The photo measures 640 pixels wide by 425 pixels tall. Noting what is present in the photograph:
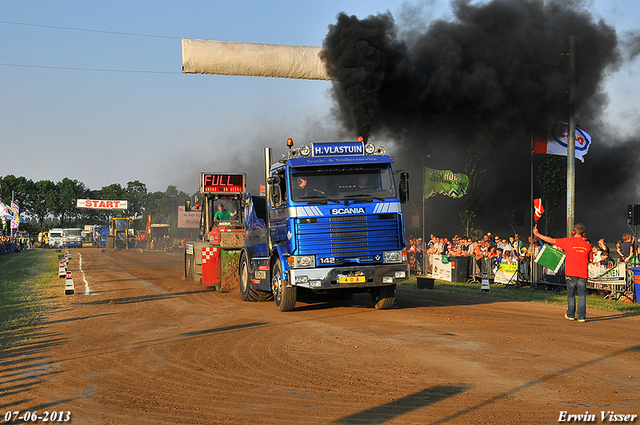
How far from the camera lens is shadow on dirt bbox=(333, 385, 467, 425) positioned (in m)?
5.30

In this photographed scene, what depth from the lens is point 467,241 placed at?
23.9 metres

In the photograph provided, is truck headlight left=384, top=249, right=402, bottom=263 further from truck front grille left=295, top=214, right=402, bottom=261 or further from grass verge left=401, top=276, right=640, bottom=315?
grass verge left=401, top=276, right=640, bottom=315

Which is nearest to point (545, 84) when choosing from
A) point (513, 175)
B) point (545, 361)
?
point (545, 361)

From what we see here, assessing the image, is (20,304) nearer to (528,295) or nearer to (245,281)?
(245,281)

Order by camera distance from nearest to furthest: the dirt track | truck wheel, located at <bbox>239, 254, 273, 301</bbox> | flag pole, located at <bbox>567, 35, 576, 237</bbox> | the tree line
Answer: the dirt track, truck wheel, located at <bbox>239, 254, 273, 301</bbox>, flag pole, located at <bbox>567, 35, 576, 237</bbox>, the tree line

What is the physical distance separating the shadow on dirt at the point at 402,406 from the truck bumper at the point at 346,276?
18.1 ft

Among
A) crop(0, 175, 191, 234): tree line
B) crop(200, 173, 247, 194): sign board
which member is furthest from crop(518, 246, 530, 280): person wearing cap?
crop(0, 175, 191, 234): tree line

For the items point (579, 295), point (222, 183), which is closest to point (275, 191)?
point (579, 295)

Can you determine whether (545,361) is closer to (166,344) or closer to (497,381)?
(497,381)

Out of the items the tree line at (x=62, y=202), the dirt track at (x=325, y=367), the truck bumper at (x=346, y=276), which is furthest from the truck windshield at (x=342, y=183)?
the tree line at (x=62, y=202)

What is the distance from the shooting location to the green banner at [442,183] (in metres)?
29.7

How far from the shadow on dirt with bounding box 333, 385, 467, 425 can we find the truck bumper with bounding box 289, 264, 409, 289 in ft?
18.1

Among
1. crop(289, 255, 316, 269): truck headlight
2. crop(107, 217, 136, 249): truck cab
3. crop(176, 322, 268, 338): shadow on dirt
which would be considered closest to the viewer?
crop(176, 322, 268, 338): shadow on dirt

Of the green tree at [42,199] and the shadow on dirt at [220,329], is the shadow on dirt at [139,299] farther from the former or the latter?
the green tree at [42,199]
